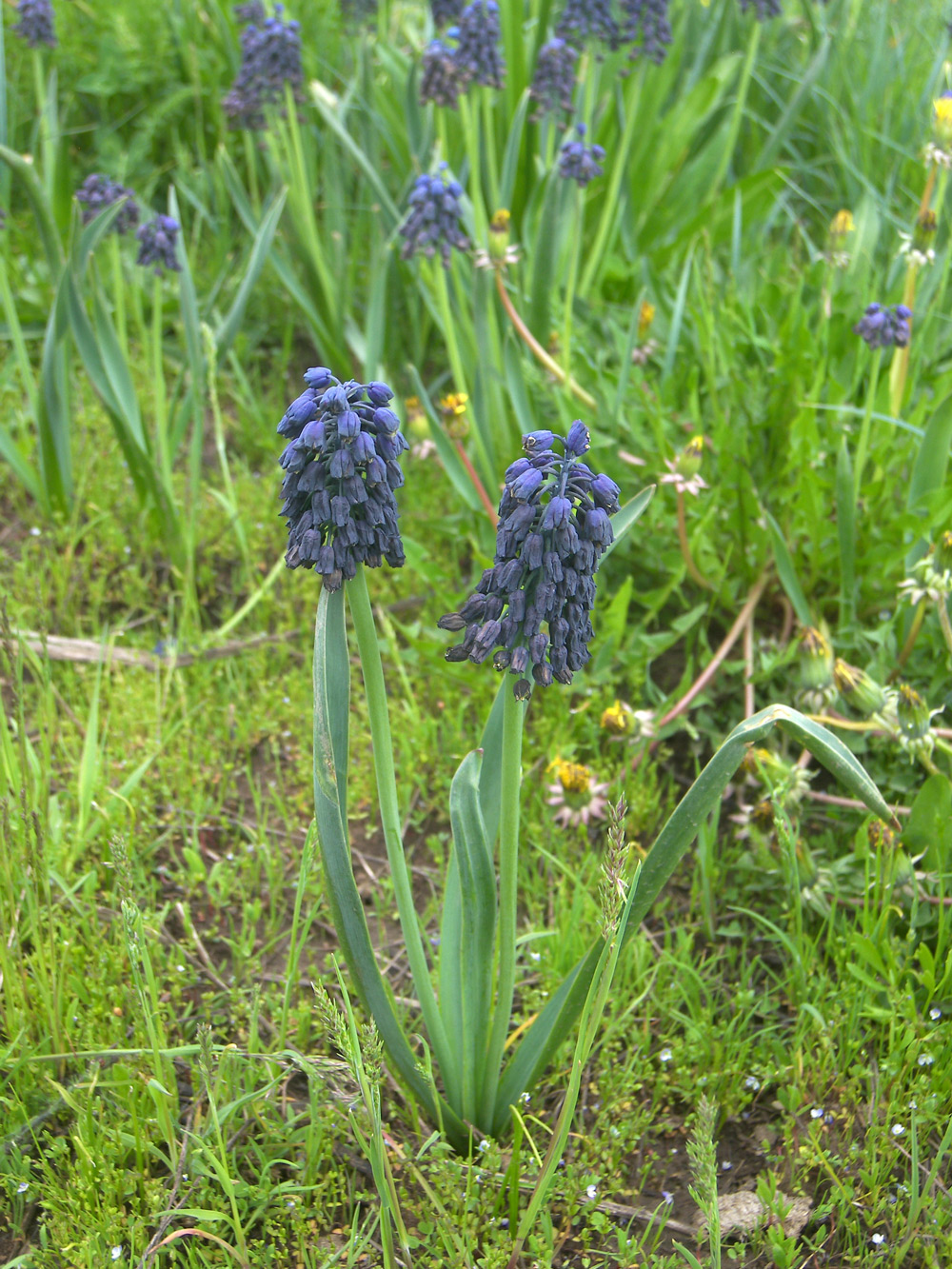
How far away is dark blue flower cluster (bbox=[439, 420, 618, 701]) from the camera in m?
1.31

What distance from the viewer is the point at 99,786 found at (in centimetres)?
241

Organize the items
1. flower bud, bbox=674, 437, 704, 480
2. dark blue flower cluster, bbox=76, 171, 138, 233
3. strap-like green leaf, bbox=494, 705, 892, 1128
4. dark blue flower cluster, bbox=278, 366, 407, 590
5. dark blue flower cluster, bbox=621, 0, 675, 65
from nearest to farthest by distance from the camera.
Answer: dark blue flower cluster, bbox=278, 366, 407, 590
strap-like green leaf, bbox=494, 705, 892, 1128
flower bud, bbox=674, 437, 704, 480
dark blue flower cluster, bbox=76, 171, 138, 233
dark blue flower cluster, bbox=621, 0, 675, 65

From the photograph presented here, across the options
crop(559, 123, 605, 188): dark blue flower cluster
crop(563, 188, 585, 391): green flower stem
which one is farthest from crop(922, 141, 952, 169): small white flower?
crop(563, 188, 585, 391): green flower stem

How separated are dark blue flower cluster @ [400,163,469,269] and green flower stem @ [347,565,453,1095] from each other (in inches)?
56.8

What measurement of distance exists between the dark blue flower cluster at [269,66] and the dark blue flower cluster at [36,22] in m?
0.65

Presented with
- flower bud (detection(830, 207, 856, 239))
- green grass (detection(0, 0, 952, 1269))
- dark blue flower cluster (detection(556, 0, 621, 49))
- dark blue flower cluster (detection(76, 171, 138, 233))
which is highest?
dark blue flower cluster (detection(556, 0, 621, 49))

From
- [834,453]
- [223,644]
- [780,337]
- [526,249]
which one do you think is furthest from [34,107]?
[834,453]

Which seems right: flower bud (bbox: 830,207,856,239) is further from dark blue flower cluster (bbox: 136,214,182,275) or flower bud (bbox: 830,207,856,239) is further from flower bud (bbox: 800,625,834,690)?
dark blue flower cluster (bbox: 136,214,182,275)

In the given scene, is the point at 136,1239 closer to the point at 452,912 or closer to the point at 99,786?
the point at 452,912

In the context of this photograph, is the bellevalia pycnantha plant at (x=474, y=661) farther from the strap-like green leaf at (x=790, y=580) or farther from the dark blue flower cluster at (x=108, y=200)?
the dark blue flower cluster at (x=108, y=200)

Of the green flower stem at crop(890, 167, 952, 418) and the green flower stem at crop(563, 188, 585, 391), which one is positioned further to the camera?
the green flower stem at crop(563, 188, 585, 391)

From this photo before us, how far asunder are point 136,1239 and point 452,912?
0.70 meters

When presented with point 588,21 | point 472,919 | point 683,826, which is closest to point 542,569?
point 683,826

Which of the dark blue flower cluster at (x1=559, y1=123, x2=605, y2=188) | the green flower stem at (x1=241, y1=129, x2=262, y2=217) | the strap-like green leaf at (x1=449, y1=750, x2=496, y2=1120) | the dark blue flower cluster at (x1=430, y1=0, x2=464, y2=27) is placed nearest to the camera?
the strap-like green leaf at (x1=449, y1=750, x2=496, y2=1120)
